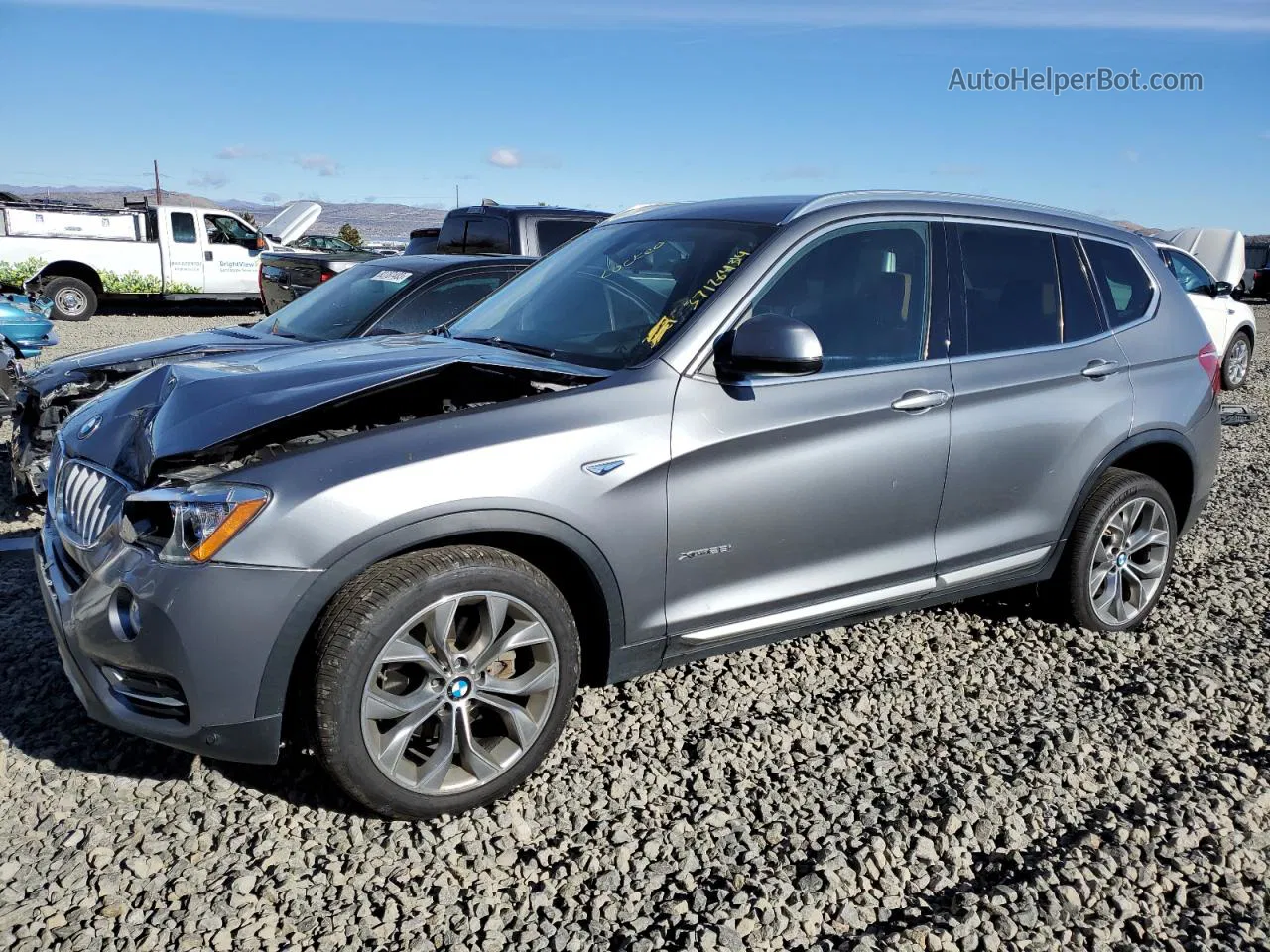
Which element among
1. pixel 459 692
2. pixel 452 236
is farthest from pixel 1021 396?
pixel 452 236

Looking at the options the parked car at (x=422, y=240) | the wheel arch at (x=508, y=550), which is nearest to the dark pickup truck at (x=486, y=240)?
the parked car at (x=422, y=240)

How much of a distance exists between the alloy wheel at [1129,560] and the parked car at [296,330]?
4128mm

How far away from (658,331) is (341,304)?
4148 millimetres

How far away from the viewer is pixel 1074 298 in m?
4.38

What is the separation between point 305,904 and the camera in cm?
275

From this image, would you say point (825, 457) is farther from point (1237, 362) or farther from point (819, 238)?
point (1237, 362)

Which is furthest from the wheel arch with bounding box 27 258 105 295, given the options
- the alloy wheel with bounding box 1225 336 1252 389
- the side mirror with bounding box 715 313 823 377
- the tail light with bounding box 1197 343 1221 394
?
the tail light with bounding box 1197 343 1221 394

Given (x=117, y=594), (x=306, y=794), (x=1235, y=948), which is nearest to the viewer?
(x=1235, y=948)

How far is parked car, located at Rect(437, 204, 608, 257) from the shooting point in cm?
1057

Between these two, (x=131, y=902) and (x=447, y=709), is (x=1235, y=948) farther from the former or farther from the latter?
(x=131, y=902)

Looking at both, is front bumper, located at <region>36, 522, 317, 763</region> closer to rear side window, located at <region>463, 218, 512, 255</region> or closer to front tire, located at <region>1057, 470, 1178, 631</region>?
front tire, located at <region>1057, 470, 1178, 631</region>

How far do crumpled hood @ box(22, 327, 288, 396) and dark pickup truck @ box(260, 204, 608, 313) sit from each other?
3.66 meters

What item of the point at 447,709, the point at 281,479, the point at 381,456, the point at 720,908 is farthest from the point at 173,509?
the point at 720,908

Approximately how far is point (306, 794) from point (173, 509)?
41.0 inches
